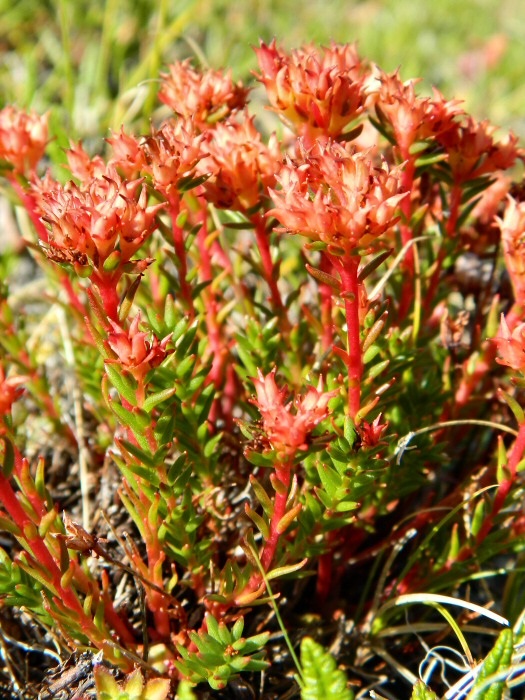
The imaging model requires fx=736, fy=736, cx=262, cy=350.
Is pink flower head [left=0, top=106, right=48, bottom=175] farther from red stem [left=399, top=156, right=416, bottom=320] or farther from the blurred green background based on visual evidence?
the blurred green background

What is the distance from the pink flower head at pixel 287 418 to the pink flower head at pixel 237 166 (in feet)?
1.87

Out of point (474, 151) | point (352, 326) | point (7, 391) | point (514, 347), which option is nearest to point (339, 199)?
point (352, 326)

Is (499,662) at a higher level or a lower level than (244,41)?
lower

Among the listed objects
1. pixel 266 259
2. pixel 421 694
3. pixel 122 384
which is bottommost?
pixel 421 694

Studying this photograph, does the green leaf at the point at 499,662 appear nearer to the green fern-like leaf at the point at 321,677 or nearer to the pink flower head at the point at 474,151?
the green fern-like leaf at the point at 321,677

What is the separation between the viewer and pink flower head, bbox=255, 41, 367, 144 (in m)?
1.69

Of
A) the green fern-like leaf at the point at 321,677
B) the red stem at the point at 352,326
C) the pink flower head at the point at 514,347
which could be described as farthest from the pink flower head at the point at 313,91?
the green fern-like leaf at the point at 321,677

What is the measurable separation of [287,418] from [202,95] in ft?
3.29

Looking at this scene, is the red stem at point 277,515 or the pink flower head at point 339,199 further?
the red stem at point 277,515

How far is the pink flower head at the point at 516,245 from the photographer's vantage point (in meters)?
1.78

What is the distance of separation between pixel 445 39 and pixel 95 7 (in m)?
2.63

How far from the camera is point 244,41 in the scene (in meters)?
4.95

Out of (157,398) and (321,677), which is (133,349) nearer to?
(157,398)

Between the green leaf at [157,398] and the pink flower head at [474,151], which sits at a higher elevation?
the pink flower head at [474,151]
